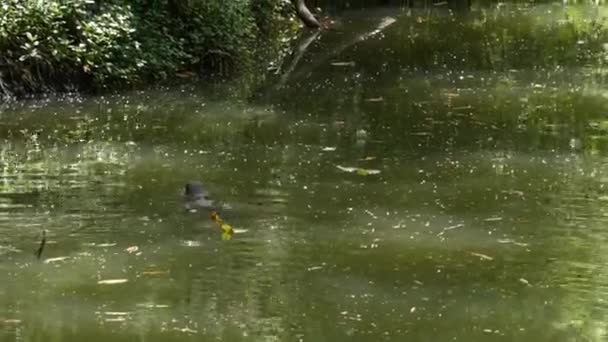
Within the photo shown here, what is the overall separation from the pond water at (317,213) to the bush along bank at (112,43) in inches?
19.6

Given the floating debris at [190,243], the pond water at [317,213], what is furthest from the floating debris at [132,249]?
the floating debris at [190,243]

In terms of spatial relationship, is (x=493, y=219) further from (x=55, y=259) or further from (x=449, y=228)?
(x=55, y=259)

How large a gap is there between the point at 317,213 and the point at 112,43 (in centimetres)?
556

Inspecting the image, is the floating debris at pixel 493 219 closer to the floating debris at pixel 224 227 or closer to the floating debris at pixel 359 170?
the floating debris at pixel 359 170

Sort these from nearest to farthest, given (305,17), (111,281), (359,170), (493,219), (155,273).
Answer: (111,281)
(155,273)
(493,219)
(359,170)
(305,17)

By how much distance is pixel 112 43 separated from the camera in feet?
42.0

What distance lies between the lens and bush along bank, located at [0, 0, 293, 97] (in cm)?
1229

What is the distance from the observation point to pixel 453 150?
9.98 m

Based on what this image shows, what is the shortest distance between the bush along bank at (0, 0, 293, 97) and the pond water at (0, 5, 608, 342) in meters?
0.50

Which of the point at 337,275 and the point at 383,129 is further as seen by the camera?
the point at 383,129

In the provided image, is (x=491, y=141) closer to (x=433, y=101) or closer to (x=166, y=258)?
(x=433, y=101)

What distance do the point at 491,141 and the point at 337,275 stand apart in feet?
13.5

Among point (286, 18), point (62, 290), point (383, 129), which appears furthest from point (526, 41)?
point (62, 290)

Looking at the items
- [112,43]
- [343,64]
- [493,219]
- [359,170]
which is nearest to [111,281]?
[493,219]
